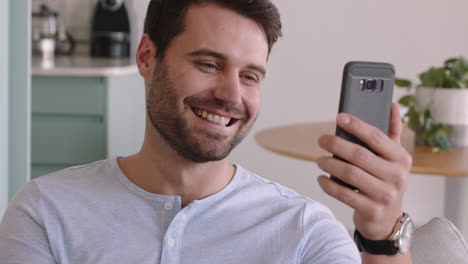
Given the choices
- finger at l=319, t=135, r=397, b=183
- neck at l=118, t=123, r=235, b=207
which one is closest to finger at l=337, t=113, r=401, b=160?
finger at l=319, t=135, r=397, b=183

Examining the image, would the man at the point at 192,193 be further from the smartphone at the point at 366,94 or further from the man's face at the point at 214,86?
the smartphone at the point at 366,94

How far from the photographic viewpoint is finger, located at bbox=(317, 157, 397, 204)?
3.26 feet

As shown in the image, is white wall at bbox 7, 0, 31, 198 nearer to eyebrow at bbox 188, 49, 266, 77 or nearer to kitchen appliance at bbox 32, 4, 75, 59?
eyebrow at bbox 188, 49, 266, 77

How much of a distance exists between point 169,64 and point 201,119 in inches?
5.3

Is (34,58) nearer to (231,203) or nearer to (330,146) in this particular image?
(231,203)

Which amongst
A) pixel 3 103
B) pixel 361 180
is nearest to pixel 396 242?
pixel 361 180

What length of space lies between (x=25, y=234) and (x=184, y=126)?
1.05ft

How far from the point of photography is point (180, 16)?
55.1 inches

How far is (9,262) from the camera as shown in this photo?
1.28 m

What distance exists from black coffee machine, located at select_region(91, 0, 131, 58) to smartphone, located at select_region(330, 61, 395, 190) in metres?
2.73

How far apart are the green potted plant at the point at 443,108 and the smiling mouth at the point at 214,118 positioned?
121cm

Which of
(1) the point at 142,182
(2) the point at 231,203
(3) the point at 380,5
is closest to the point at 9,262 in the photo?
(1) the point at 142,182

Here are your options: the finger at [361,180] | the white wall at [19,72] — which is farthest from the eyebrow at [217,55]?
the white wall at [19,72]

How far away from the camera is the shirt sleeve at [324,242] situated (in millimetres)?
1272
